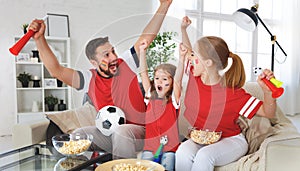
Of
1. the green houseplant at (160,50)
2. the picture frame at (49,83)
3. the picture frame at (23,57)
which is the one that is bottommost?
the picture frame at (49,83)

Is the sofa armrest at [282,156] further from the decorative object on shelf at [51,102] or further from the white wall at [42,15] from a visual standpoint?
the decorative object on shelf at [51,102]

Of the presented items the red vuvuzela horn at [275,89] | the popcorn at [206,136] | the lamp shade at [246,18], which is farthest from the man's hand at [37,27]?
the lamp shade at [246,18]

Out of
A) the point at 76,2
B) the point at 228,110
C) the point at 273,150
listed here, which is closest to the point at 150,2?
the point at 76,2

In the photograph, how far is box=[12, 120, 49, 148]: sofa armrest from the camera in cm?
161

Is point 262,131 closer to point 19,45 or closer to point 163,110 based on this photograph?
point 163,110

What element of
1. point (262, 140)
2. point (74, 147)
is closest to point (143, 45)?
point (74, 147)

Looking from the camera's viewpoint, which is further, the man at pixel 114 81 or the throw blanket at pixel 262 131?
the throw blanket at pixel 262 131

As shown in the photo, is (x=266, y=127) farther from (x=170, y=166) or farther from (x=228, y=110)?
(x=170, y=166)

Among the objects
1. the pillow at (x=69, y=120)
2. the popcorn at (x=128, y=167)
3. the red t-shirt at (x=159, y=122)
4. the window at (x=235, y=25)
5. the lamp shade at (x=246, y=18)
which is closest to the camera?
the popcorn at (x=128, y=167)

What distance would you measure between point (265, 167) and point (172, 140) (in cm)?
41

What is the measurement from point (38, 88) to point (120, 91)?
79.1 inches

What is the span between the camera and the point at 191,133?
4.80 ft

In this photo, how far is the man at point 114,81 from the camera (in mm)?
1181

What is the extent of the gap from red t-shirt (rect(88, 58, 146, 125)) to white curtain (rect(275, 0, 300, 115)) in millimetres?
3562
